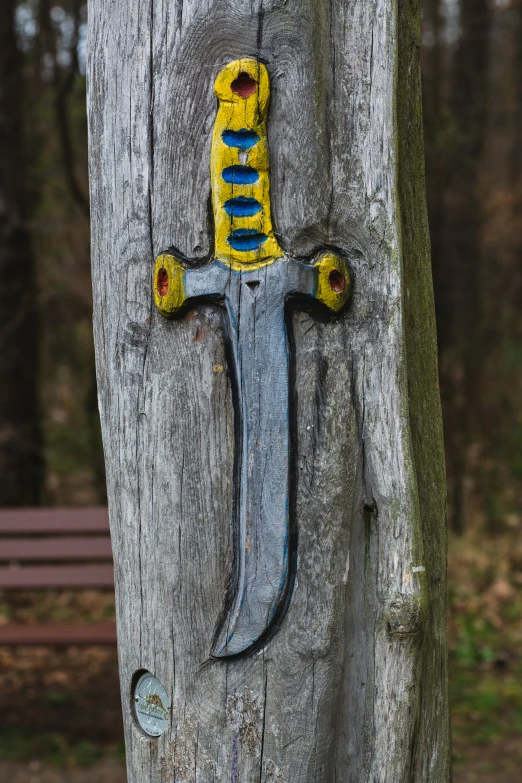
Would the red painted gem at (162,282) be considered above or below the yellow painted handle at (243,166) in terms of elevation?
below

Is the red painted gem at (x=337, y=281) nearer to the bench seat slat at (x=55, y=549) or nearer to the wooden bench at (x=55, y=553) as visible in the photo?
the wooden bench at (x=55, y=553)

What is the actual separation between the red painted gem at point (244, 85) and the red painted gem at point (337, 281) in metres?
0.37

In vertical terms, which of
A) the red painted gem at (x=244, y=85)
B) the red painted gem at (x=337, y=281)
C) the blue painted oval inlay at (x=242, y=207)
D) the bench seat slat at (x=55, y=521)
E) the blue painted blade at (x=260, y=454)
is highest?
the red painted gem at (x=244, y=85)

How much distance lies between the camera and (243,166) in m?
1.60

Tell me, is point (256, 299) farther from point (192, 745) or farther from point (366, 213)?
point (192, 745)

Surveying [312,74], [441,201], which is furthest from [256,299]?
[441,201]

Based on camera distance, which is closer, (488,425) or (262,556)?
(262,556)

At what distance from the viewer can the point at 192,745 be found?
1.67 m

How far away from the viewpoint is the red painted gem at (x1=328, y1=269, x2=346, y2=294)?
1620 millimetres

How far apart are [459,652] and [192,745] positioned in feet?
13.1

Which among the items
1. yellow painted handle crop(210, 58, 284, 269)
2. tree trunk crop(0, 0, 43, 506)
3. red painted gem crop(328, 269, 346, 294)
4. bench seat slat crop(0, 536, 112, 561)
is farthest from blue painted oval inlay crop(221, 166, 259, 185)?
Result: tree trunk crop(0, 0, 43, 506)

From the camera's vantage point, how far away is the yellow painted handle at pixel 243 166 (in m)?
1.60

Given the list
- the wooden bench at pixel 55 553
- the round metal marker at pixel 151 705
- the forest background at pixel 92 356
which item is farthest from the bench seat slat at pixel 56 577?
the round metal marker at pixel 151 705

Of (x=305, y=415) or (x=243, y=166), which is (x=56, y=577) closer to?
(x=305, y=415)
